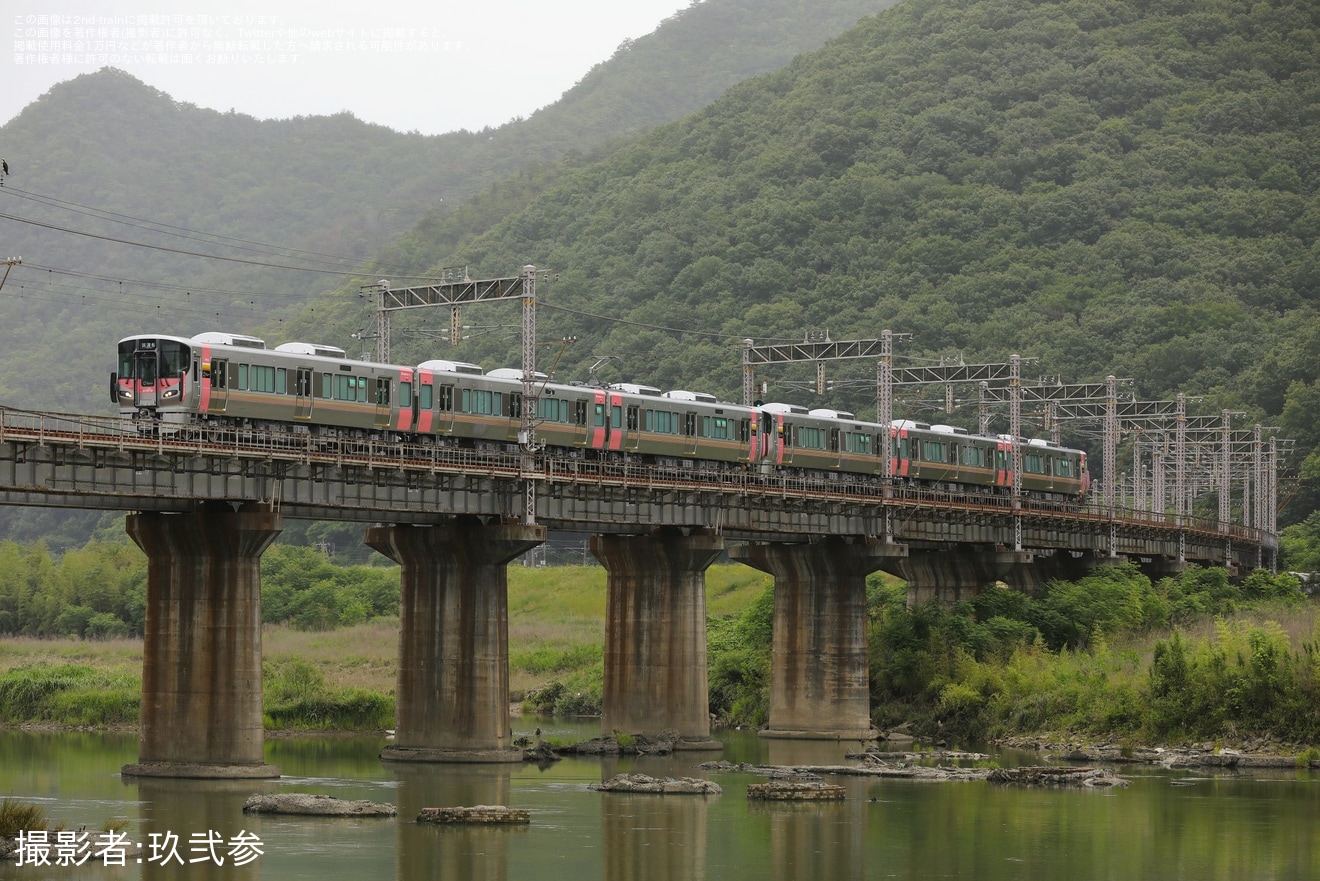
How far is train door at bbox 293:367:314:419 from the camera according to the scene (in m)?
67.8

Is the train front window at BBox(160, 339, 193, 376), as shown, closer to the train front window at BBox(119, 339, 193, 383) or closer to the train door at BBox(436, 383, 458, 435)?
the train front window at BBox(119, 339, 193, 383)

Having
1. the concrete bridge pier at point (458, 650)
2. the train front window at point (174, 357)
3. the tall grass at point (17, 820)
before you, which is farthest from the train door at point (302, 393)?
the tall grass at point (17, 820)

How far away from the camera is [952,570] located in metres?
105

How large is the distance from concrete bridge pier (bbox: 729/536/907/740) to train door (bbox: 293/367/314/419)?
28.4m

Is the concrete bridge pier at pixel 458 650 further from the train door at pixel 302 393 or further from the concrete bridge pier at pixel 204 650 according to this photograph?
the concrete bridge pier at pixel 204 650

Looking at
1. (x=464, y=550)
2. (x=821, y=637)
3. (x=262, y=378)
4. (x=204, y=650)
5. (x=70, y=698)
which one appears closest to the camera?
(x=204, y=650)

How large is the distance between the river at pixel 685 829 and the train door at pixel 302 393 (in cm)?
1238

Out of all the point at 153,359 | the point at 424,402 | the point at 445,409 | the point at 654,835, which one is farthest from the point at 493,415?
the point at 654,835

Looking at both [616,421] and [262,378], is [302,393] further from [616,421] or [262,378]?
[616,421]

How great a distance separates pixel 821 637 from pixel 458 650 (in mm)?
25039

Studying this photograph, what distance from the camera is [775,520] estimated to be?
85.7 metres

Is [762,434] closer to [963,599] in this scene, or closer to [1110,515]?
[963,599]

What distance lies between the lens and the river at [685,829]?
45.2 m

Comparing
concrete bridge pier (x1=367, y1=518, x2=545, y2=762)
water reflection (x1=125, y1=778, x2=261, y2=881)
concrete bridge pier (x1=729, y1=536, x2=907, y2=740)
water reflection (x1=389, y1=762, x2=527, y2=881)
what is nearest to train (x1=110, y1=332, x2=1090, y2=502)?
concrete bridge pier (x1=367, y1=518, x2=545, y2=762)
